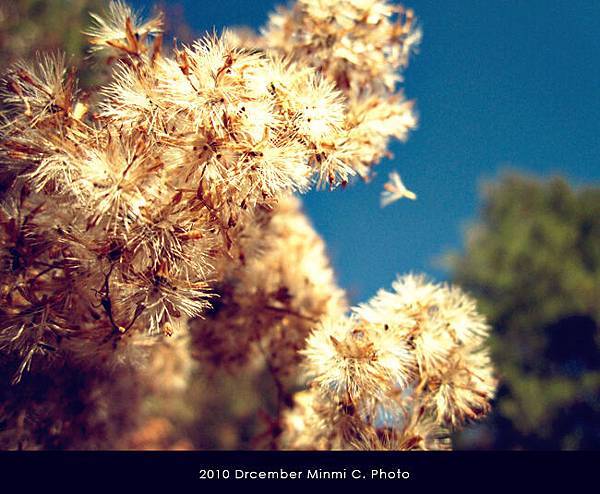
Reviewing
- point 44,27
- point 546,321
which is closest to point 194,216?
point 44,27

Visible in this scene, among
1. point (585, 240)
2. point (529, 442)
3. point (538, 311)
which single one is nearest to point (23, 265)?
point (529, 442)

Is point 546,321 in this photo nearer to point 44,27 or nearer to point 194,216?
point 44,27

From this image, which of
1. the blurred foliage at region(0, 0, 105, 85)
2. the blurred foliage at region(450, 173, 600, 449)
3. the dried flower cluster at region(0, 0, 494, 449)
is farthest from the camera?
the blurred foliage at region(450, 173, 600, 449)

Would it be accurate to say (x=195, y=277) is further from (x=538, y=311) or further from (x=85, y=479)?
(x=538, y=311)

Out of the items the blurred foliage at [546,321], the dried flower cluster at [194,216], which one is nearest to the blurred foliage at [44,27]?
the dried flower cluster at [194,216]

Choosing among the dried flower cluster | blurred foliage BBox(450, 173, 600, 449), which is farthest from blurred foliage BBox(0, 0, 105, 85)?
blurred foliage BBox(450, 173, 600, 449)

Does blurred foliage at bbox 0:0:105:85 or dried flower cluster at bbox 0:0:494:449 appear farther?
blurred foliage at bbox 0:0:105:85

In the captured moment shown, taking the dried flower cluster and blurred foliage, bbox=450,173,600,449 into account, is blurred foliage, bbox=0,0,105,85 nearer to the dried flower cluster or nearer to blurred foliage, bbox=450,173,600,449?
the dried flower cluster
